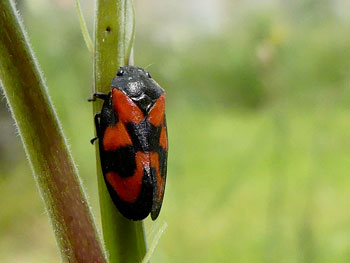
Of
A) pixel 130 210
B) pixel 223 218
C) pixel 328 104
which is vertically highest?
pixel 130 210

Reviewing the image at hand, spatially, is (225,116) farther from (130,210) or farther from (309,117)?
(130,210)

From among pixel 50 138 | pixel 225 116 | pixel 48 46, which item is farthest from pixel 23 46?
pixel 225 116

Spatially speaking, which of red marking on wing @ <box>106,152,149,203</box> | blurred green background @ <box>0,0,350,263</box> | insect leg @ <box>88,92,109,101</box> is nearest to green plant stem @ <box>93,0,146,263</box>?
insect leg @ <box>88,92,109,101</box>

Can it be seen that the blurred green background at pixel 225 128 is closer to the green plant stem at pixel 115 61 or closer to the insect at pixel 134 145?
the insect at pixel 134 145

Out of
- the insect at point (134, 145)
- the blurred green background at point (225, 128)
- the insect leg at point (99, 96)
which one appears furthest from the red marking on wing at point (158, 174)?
the blurred green background at point (225, 128)

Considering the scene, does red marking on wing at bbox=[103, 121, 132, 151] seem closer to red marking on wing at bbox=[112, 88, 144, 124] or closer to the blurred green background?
red marking on wing at bbox=[112, 88, 144, 124]

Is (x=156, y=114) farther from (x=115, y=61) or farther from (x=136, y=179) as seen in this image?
(x=115, y=61)
